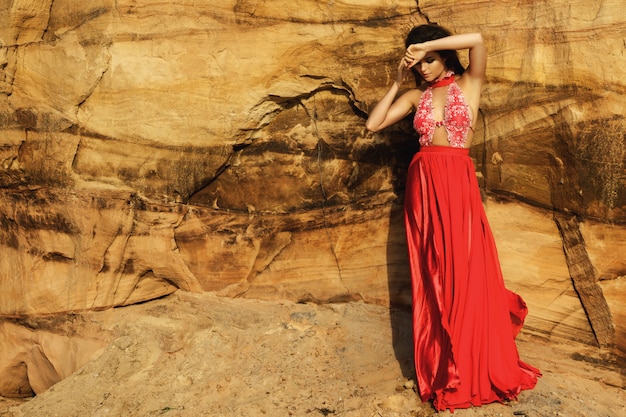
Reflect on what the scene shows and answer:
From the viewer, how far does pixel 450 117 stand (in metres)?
3.82

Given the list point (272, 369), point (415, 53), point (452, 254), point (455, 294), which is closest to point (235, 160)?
point (272, 369)

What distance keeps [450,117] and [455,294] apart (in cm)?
93

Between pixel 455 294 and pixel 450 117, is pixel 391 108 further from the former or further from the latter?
pixel 455 294

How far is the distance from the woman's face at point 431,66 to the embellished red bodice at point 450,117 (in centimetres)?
4

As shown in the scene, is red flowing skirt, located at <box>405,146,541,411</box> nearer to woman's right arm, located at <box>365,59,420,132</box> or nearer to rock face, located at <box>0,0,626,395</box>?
woman's right arm, located at <box>365,59,420,132</box>

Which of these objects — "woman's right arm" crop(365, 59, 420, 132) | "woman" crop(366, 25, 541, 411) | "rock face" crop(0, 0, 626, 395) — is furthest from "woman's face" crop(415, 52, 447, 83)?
"rock face" crop(0, 0, 626, 395)

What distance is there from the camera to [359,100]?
4.63m

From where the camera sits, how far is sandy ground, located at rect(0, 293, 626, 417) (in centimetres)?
391

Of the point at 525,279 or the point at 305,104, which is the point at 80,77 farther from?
the point at 525,279

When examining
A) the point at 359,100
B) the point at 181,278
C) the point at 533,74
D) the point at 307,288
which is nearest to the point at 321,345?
the point at 307,288

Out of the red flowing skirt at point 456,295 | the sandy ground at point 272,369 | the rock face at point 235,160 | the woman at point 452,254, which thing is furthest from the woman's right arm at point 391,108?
the sandy ground at point 272,369

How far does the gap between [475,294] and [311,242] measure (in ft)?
4.77

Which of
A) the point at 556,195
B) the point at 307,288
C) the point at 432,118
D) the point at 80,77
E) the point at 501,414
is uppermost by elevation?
the point at 80,77

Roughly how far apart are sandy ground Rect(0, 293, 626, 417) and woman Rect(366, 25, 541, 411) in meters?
0.16
